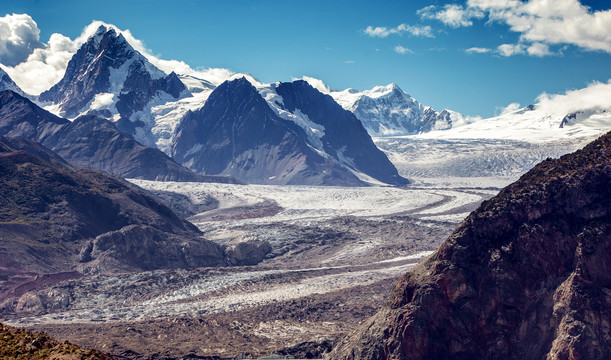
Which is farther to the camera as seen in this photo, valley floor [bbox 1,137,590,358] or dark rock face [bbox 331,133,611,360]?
valley floor [bbox 1,137,590,358]

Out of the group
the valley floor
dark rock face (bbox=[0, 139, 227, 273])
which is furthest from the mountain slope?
dark rock face (bbox=[0, 139, 227, 273])

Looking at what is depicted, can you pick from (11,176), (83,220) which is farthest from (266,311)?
(11,176)

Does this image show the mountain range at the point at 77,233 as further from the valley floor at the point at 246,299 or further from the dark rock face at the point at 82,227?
the valley floor at the point at 246,299

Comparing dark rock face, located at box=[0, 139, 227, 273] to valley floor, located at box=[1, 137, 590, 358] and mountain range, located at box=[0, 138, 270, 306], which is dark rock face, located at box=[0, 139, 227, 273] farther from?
valley floor, located at box=[1, 137, 590, 358]

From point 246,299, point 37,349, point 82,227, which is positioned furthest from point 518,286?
point 82,227

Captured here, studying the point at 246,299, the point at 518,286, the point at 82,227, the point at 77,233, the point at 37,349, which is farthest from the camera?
the point at 82,227

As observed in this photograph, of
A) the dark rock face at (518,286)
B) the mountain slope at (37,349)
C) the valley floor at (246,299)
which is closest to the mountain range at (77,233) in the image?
the valley floor at (246,299)

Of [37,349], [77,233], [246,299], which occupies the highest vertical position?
[37,349]

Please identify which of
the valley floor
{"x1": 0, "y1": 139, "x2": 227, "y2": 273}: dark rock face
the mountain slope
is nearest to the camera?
the mountain slope

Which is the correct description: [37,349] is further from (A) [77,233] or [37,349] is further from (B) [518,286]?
(A) [77,233]
